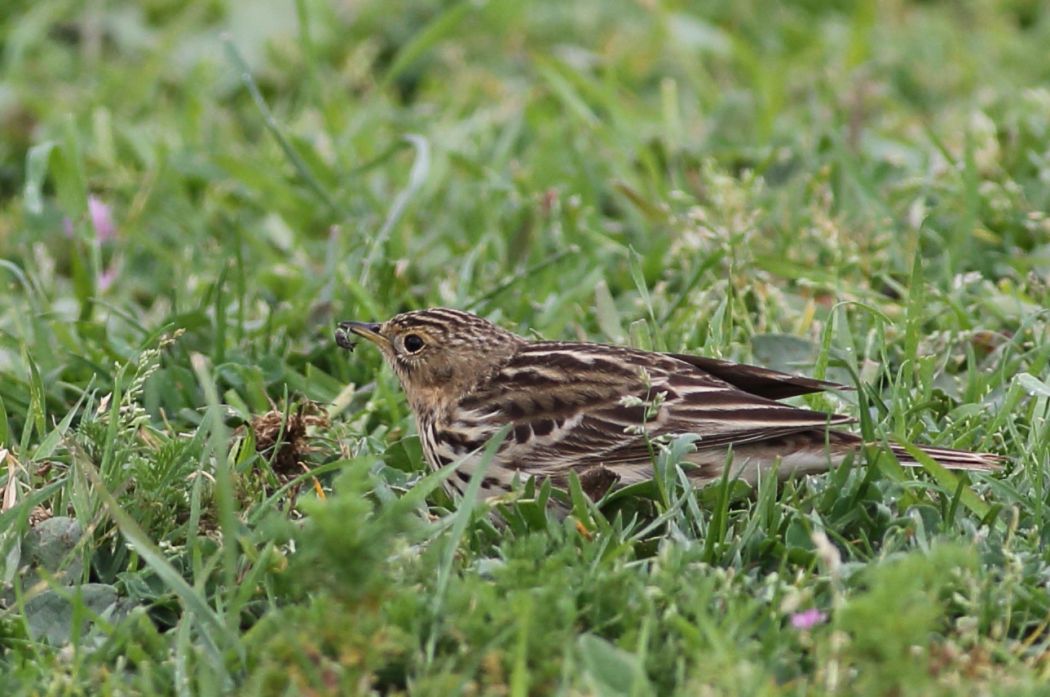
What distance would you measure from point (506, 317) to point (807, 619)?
2.95 m

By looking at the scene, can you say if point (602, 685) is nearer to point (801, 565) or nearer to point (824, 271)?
point (801, 565)

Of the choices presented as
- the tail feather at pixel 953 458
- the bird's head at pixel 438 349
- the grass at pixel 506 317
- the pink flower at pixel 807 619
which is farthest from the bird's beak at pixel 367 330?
the pink flower at pixel 807 619

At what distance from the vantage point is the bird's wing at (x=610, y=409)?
15.9 ft

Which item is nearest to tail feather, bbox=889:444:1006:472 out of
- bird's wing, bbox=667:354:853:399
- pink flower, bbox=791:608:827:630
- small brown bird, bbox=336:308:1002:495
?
small brown bird, bbox=336:308:1002:495

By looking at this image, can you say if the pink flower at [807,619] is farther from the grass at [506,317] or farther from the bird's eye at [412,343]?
the bird's eye at [412,343]

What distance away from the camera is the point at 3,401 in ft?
18.3

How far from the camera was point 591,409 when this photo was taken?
5.14 metres

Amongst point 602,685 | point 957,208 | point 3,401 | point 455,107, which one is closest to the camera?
point 602,685

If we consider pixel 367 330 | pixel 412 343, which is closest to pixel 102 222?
pixel 367 330

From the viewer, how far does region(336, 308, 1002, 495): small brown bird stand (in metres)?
4.82

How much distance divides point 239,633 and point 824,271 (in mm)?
3327

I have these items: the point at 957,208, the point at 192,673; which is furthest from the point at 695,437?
the point at 957,208

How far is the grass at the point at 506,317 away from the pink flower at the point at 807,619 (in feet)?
0.08

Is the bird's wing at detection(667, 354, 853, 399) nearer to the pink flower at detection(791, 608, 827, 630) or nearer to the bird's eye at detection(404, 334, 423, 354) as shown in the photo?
the bird's eye at detection(404, 334, 423, 354)
